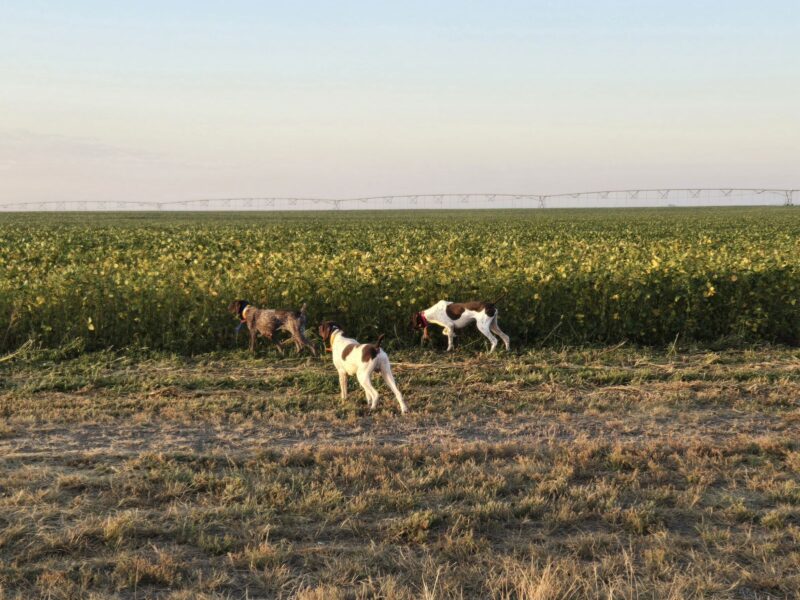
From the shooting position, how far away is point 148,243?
30.4 meters

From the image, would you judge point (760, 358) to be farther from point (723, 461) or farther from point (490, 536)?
point (490, 536)

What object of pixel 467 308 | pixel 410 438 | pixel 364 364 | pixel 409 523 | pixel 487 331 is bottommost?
pixel 410 438

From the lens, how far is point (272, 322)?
37.5 ft

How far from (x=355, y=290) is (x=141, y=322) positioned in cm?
363

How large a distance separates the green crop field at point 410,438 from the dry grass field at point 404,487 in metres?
0.03

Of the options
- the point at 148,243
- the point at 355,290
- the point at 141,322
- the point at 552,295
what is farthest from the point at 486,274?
the point at 148,243

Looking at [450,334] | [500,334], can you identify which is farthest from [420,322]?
[500,334]

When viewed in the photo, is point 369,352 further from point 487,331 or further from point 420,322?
point 487,331

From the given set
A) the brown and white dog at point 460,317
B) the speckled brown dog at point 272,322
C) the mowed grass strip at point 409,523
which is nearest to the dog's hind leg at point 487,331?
the brown and white dog at point 460,317

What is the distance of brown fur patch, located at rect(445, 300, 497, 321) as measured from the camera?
1174cm

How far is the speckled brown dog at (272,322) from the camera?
37.3 ft

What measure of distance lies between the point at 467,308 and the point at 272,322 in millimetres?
3103

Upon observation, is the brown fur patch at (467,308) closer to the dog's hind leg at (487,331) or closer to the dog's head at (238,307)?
the dog's hind leg at (487,331)

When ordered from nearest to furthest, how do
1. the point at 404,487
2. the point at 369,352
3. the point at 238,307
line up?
the point at 404,487 → the point at 369,352 → the point at 238,307
